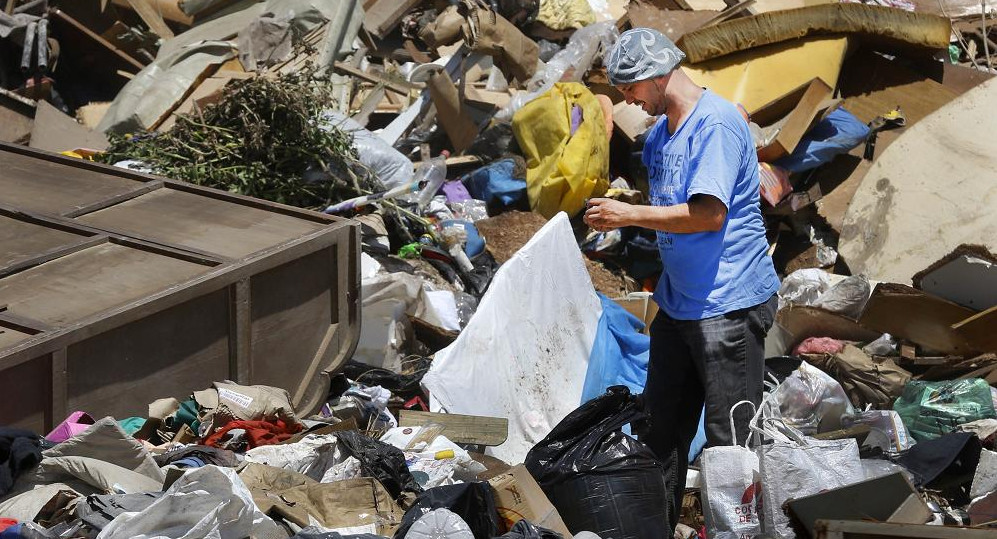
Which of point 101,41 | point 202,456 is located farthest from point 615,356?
point 101,41

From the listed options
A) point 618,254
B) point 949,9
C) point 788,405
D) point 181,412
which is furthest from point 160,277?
point 949,9

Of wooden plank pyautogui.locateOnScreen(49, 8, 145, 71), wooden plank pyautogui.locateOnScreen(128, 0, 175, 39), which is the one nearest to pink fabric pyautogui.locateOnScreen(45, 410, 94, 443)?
wooden plank pyautogui.locateOnScreen(49, 8, 145, 71)

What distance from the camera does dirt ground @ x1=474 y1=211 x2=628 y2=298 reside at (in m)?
6.18

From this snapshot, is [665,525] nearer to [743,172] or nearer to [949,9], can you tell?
[743,172]

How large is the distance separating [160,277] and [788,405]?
264cm

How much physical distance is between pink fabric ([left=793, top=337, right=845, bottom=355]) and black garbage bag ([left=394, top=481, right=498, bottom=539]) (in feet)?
9.51

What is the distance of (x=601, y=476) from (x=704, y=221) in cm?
83

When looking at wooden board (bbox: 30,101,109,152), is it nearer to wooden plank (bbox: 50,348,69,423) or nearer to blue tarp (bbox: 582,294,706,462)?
blue tarp (bbox: 582,294,706,462)

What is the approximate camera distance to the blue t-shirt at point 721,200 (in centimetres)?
325

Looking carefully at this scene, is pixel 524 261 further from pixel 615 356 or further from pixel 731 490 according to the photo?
pixel 731 490

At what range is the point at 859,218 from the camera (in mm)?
6508

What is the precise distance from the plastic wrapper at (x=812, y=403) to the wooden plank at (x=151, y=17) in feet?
20.2

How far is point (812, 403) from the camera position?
4625 millimetres

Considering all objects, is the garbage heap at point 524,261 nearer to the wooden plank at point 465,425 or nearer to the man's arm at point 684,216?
the wooden plank at point 465,425
